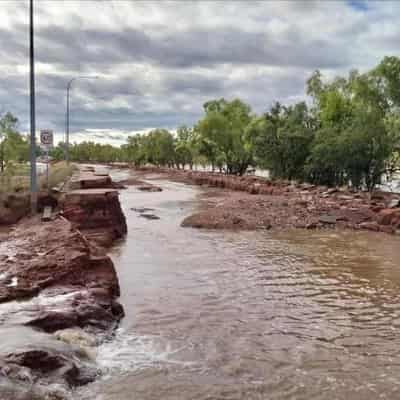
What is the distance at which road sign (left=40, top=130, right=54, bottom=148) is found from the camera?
69.1 feet

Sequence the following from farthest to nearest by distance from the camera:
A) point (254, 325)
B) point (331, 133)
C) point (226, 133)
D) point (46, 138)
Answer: point (226, 133) → point (331, 133) → point (46, 138) → point (254, 325)

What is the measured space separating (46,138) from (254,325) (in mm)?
15202

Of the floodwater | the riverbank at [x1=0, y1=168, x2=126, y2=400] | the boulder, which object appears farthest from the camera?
the boulder

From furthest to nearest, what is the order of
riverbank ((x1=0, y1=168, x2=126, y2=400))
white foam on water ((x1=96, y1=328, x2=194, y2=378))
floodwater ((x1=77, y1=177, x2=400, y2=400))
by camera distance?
white foam on water ((x1=96, y1=328, x2=194, y2=378)), floodwater ((x1=77, y1=177, x2=400, y2=400)), riverbank ((x1=0, y1=168, x2=126, y2=400))

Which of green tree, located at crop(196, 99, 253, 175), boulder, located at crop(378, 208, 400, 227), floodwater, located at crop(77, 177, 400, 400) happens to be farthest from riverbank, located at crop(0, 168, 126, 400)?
green tree, located at crop(196, 99, 253, 175)

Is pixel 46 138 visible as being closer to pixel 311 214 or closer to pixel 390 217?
pixel 311 214

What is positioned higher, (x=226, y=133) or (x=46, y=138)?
(x=226, y=133)

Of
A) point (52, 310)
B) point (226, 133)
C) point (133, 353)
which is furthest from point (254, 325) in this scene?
point (226, 133)

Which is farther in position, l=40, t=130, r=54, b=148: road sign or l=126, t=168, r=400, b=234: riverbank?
l=126, t=168, r=400, b=234: riverbank

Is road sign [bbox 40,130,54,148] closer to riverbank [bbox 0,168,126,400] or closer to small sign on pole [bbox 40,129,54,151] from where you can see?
small sign on pole [bbox 40,129,54,151]

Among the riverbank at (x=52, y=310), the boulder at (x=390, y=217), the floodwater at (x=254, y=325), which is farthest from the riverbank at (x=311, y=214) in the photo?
the riverbank at (x=52, y=310)

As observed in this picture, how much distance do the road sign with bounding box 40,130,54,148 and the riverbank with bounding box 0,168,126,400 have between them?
8327 millimetres

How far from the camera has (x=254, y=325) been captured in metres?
8.60

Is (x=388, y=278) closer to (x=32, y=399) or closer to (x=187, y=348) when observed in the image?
(x=187, y=348)
